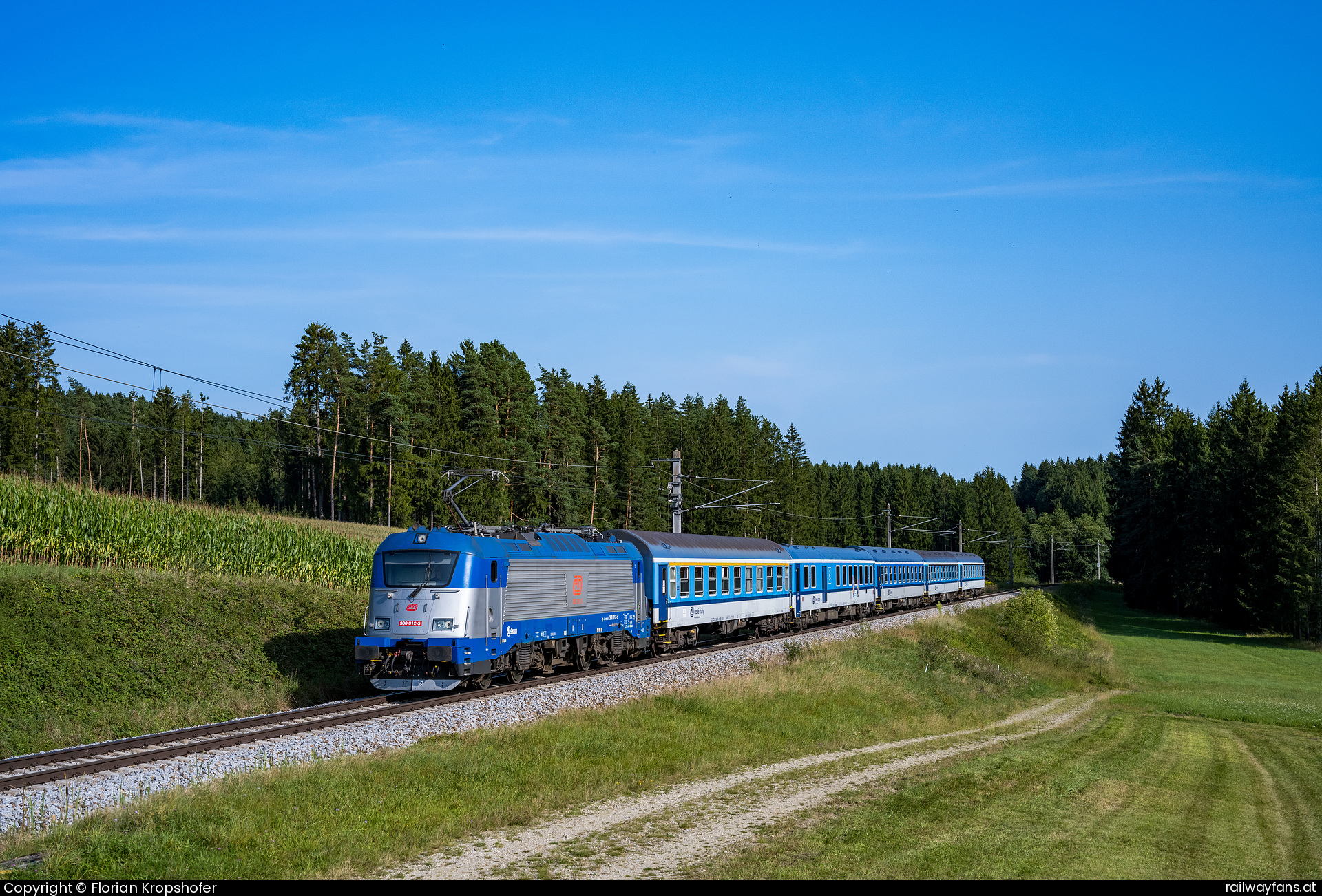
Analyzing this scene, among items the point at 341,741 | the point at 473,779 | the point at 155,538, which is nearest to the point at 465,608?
the point at 341,741

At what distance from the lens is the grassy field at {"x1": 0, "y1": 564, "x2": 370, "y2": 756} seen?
61.5ft

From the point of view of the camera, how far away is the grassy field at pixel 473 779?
9.80 m

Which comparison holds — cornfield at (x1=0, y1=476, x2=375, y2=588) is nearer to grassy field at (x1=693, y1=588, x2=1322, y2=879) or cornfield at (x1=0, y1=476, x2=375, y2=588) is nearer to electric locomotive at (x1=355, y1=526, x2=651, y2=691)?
electric locomotive at (x1=355, y1=526, x2=651, y2=691)

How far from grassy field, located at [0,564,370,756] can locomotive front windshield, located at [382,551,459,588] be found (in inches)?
156

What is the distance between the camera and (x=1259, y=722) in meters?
36.2

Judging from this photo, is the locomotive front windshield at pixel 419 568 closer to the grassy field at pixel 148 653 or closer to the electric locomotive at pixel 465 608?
the electric locomotive at pixel 465 608

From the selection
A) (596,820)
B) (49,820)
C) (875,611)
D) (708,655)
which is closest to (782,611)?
(708,655)

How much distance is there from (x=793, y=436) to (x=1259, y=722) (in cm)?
10775

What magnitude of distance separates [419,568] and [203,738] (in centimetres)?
582

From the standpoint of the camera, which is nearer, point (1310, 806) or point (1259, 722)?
point (1310, 806)

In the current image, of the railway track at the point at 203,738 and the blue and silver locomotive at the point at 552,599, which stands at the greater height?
the blue and silver locomotive at the point at 552,599

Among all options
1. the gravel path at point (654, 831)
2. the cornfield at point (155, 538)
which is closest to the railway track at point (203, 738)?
the gravel path at point (654, 831)

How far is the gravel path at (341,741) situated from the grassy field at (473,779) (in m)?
0.80
